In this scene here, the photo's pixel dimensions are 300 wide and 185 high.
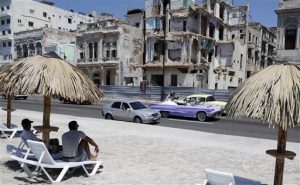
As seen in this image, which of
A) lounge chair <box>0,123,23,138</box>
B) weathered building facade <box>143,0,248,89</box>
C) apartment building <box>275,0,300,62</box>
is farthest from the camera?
weathered building facade <box>143,0,248,89</box>

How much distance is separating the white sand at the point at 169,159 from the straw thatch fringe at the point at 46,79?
188 cm

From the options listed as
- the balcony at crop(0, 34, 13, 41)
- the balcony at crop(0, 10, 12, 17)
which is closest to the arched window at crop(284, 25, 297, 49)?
the balcony at crop(0, 34, 13, 41)

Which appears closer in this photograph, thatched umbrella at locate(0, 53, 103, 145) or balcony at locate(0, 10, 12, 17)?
thatched umbrella at locate(0, 53, 103, 145)

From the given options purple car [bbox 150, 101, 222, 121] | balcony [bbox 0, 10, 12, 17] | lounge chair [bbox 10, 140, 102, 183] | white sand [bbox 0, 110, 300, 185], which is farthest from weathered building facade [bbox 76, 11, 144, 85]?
lounge chair [bbox 10, 140, 102, 183]

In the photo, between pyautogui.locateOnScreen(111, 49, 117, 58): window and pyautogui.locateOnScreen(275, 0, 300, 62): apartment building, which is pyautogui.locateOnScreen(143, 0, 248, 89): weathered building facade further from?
pyautogui.locateOnScreen(275, 0, 300, 62): apartment building

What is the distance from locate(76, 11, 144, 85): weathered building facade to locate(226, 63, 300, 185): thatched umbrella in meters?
46.0

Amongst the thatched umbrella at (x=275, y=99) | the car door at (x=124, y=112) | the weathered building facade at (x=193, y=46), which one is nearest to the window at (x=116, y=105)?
the car door at (x=124, y=112)

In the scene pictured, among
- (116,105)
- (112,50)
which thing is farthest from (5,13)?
(116,105)

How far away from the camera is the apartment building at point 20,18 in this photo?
69375 mm

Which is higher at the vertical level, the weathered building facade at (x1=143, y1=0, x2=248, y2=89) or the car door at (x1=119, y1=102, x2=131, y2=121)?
the weathered building facade at (x1=143, y1=0, x2=248, y2=89)

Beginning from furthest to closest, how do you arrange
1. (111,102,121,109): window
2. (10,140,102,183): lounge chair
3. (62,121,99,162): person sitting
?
(111,102,121,109): window < (62,121,99,162): person sitting < (10,140,102,183): lounge chair

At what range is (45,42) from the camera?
62.5m

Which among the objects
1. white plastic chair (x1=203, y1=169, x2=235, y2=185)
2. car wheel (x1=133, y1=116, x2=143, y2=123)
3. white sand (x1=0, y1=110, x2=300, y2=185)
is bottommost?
car wheel (x1=133, y1=116, x2=143, y2=123)

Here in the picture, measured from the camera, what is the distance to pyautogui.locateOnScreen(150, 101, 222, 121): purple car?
22.1m
